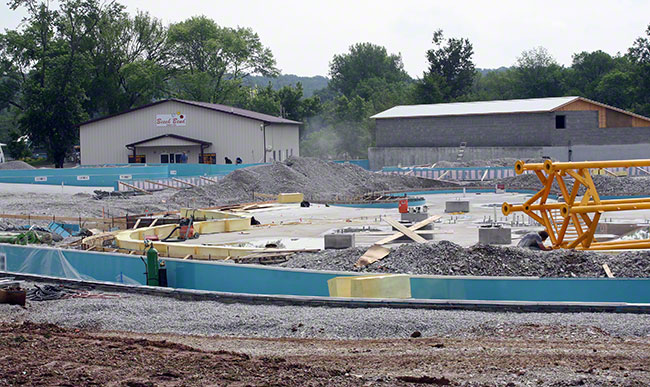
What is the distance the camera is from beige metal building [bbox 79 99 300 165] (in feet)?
188

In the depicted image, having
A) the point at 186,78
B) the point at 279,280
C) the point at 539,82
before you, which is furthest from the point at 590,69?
the point at 279,280

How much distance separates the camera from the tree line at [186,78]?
69.9 m

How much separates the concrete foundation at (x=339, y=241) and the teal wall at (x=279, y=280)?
18.6 feet

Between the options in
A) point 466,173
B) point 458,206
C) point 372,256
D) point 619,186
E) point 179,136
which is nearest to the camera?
point 372,256

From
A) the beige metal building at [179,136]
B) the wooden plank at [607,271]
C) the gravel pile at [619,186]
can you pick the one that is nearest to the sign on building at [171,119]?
the beige metal building at [179,136]

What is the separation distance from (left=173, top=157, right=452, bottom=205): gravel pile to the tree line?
3046 centimetres

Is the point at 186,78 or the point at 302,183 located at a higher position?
the point at 186,78

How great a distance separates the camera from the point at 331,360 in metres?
9.27

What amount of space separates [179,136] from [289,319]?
154 ft

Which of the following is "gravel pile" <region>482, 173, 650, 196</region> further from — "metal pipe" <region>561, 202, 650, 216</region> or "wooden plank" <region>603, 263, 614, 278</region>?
"wooden plank" <region>603, 263, 614, 278</region>

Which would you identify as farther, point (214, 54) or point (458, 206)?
point (214, 54)

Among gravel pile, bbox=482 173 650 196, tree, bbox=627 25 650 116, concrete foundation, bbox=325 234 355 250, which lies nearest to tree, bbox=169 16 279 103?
tree, bbox=627 25 650 116

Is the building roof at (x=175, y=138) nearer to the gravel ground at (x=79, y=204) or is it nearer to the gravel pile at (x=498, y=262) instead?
the gravel ground at (x=79, y=204)

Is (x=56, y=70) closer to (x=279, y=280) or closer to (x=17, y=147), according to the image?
(x=17, y=147)
